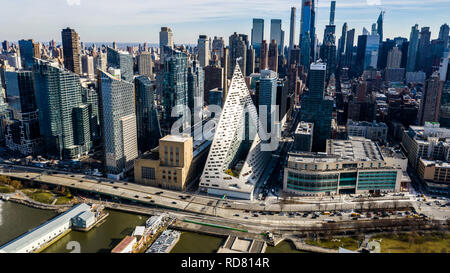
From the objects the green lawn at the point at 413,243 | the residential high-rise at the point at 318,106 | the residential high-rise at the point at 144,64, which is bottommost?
the green lawn at the point at 413,243

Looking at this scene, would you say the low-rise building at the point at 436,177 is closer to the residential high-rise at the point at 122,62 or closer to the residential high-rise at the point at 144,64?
the residential high-rise at the point at 122,62

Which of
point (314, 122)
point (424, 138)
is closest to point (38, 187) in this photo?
point (314, 122)

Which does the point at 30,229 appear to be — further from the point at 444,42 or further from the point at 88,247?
the point at 444,42

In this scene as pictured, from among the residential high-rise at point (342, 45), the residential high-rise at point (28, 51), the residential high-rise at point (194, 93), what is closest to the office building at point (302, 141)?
the residential high-rise at point (194, 93)

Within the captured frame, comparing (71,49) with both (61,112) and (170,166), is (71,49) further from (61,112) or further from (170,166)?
(170,166)

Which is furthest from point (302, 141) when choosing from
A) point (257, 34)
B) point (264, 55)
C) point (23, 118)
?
point (257, 34)

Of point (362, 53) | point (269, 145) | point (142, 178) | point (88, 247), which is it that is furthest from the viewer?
point (362, 53)
